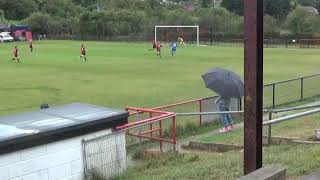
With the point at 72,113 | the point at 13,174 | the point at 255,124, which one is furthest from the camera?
the point at 72,113

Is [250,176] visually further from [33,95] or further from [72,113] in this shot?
[33,95]

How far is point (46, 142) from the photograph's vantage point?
342 inches

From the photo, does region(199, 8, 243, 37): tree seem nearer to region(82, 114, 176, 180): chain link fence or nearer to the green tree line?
the green tree line

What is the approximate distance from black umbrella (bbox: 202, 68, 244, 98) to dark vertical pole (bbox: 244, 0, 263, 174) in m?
9.70

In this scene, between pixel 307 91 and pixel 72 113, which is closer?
pixel 72 113

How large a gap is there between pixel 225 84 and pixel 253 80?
998 centimetres

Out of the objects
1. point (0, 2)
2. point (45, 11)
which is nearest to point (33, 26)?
point (45, 11)

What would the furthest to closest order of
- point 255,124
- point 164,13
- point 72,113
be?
point 164,13, point 72,113, point 255,124

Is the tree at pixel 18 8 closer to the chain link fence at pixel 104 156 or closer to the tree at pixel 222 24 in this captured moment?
the tree at pixel 222 24

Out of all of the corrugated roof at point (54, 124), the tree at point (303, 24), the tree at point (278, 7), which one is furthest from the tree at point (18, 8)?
the corrugated roof at point (54, 124)

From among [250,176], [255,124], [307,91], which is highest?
[255,124]

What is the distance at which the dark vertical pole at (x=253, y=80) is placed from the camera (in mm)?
5430

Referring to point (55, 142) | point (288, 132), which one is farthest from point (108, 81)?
point (55, 142)

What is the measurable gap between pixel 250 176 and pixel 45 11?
138 meters
